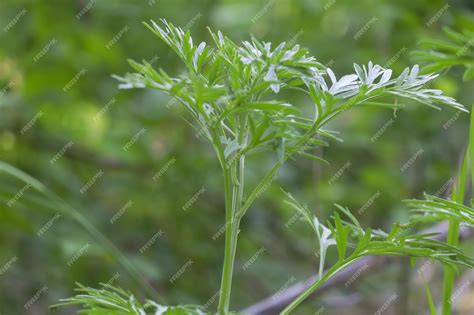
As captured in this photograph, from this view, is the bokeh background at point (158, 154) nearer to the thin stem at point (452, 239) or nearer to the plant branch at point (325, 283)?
the plant branch at point (325, 283)

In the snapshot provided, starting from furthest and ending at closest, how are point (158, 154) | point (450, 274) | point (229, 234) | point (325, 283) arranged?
1. point (158, 154)
2. point (325, 283)
3. point (450, 274)
4. point (229, 234)

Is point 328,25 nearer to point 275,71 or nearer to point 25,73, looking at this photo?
point 25,73

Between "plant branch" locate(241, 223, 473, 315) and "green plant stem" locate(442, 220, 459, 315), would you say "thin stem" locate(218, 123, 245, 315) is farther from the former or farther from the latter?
"plant branch" locate(241, 223, 473, 315)

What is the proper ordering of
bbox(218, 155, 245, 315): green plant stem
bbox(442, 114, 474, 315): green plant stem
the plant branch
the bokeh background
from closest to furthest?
bbox(218, 155, 245, 315): green plant stem, bbox(442, 114, 474, 315): green plant stem, the plant branch, the bokeh background

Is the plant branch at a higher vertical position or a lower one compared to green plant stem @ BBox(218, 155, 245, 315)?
lower

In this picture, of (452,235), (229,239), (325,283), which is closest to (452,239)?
(452,235)

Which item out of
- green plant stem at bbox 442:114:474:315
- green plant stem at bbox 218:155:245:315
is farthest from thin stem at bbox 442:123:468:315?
green plant stem at bbox 218:155:245:315

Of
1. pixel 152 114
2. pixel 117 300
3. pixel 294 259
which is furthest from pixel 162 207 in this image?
pixel 117 300

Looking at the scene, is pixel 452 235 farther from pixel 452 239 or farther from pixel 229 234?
pixel 229 234

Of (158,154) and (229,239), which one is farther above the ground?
(158,154)
